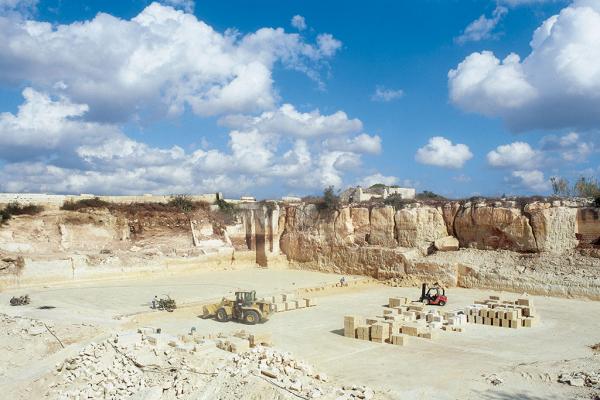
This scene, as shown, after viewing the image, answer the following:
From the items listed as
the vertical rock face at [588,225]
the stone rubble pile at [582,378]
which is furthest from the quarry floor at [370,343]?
the vertical rock face at [588,225]

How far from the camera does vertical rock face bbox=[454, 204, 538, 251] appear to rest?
78.5 ft

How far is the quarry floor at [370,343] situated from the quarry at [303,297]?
78mm

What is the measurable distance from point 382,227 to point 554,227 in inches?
342

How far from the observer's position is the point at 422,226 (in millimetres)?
26969

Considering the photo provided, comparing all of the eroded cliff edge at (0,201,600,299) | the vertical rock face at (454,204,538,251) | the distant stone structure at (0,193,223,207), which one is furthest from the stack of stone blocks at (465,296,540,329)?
the distant stone structure at (0,193,223,207)

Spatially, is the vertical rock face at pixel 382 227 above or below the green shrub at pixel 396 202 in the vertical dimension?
below

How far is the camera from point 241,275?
28.1 metres

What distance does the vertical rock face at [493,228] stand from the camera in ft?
78.5

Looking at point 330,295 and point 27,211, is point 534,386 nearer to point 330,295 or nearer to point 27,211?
point 330,295

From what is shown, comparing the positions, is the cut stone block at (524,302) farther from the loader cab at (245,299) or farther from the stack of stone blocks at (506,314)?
the loader cab at (245,299)

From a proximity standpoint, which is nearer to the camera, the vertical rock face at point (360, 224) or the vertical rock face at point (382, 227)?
the vertical rock face at point (382, 227)

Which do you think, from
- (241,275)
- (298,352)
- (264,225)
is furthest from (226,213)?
(298,352)

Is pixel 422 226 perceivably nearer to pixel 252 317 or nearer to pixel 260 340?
pixel 252 317

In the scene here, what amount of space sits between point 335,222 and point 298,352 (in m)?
17.1
